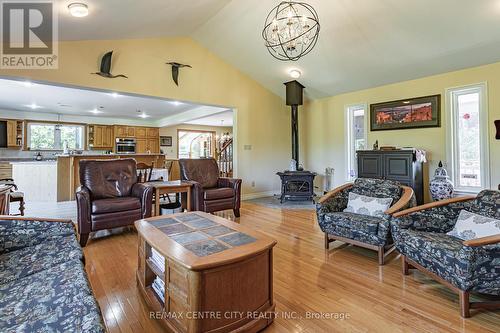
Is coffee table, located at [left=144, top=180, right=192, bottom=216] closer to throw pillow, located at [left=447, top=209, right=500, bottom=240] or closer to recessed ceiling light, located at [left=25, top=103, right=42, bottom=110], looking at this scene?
throw pillow, located at [left=447, top=209, right=500, bottom=240]

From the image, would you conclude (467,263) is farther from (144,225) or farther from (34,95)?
(34,95)

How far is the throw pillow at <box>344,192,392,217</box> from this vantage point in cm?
285

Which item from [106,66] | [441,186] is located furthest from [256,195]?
[106,66]

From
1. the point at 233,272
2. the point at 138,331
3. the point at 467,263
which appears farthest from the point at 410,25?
the point at 138,331

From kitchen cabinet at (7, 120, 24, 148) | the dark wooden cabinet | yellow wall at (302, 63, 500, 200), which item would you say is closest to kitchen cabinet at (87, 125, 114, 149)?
kitchen cabinet at (7, 120, 24, 148)

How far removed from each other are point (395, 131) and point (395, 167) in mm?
983

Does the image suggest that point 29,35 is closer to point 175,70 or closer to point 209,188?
point 175,70

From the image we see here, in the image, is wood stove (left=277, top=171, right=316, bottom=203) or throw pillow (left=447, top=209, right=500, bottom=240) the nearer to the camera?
throw pillow (left=447, top=209, right=500, bottom=240)

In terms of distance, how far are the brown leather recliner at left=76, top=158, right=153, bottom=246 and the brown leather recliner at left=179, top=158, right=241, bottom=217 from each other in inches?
32.5

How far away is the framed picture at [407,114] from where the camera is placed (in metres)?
4.79

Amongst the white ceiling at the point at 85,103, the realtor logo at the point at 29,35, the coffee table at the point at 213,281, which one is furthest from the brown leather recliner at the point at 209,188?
the realtor logo at the point at 29,35

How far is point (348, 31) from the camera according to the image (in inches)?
164

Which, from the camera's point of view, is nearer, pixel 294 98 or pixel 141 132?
pixel 294 98

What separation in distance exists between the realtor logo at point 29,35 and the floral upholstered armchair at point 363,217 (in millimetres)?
3633
